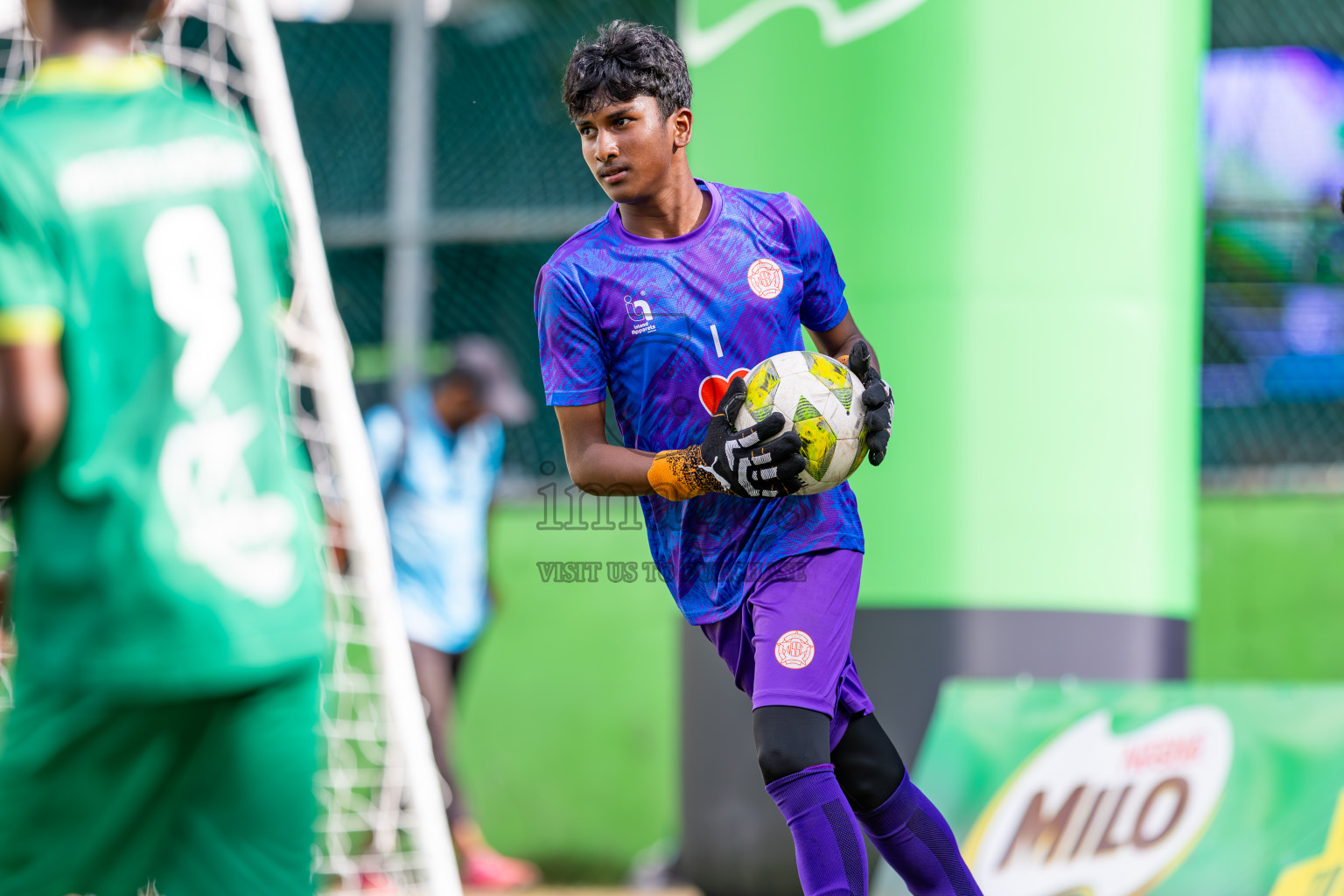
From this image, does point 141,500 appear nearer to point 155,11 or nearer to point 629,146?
point 155,11

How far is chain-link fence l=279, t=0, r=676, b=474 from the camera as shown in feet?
24.8

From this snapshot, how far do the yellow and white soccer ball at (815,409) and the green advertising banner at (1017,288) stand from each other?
1669 millimetres

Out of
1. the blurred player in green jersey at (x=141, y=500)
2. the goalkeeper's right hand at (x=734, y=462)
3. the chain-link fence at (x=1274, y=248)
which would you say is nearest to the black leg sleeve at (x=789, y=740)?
the goalkeeper's right hand at (x=734, y=462)

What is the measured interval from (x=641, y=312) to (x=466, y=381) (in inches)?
147

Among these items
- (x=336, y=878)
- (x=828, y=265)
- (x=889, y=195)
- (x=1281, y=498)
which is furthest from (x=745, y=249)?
(x=1281, y=498)

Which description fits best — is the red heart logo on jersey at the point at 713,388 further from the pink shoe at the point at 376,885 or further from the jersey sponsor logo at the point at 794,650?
the pink shoe at the point at 376,885

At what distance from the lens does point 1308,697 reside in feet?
15.5

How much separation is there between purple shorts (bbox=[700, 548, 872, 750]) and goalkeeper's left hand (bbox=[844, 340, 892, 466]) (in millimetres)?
300

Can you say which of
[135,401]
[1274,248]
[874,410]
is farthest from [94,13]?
[1274,248]

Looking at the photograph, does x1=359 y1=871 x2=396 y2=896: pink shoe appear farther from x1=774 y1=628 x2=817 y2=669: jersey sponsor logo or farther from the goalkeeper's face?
the goalkeeper's face

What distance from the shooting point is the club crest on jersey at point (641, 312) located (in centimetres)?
351

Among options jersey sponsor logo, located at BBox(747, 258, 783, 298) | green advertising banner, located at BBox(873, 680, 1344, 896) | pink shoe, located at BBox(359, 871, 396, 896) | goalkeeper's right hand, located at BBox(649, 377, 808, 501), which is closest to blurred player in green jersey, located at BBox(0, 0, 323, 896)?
goalkeeper's right hand, located at BBox(649, 377, 808, 501)

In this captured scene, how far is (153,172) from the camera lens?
2322 mm

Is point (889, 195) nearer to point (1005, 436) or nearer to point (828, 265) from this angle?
point (1005, 436)
